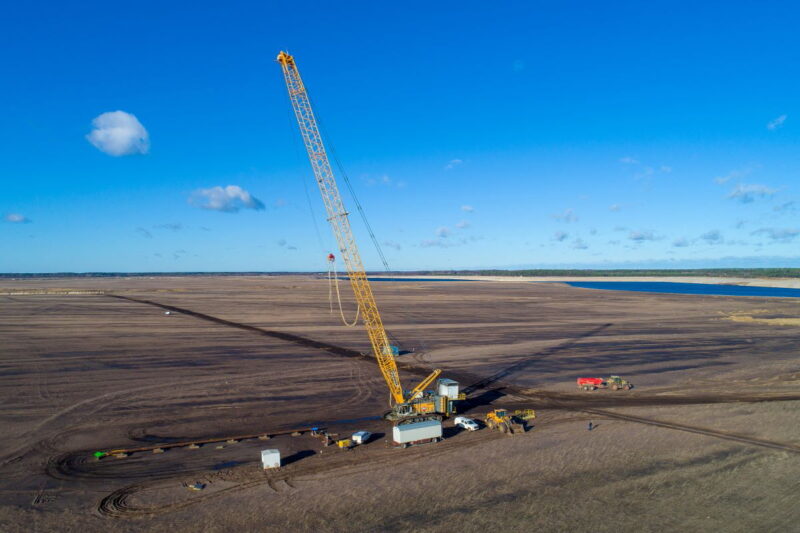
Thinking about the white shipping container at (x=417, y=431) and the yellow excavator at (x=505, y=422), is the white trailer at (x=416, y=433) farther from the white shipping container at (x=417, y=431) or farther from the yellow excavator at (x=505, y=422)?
the yellow excavator at (x=505, y=422)

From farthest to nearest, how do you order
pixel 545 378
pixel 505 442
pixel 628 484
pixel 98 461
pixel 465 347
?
pixel 465 347, pixel 545 378, pixel 505 442, pixel 98 461, pixel 628 484

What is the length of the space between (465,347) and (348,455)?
4134 centimetres

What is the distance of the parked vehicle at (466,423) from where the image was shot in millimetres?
35125

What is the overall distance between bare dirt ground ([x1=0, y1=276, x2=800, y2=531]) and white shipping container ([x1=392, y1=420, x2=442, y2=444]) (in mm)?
872

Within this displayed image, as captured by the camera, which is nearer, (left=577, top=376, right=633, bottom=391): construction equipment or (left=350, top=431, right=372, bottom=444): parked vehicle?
(left=350, top=431, right=372, bottom=444): parked vehicle

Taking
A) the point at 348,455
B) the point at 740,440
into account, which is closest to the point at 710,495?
the point at 740,440

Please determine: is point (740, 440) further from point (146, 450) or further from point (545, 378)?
point (146, 450)

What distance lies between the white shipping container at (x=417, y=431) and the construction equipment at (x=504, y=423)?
4.92 m

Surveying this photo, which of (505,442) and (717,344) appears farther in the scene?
(717,344)

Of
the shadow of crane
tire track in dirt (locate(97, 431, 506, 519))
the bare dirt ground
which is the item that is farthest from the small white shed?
the shadow of crane

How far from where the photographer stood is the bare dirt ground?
77.0ft

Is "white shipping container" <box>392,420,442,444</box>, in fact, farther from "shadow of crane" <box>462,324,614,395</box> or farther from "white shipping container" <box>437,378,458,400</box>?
"shadow of crane" <box>462,324,614,395</box>

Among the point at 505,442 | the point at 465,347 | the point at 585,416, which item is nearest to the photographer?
the point at 505,442

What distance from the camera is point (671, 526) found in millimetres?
22469
